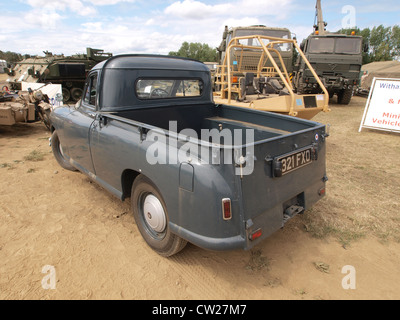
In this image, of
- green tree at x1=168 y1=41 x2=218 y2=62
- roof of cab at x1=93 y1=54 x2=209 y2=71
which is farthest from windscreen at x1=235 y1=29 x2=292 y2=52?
green tree at x1=168 y1=41 x2=218 y2=62

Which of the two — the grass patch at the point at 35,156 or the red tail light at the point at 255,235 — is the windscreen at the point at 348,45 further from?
the red tail light at the point at 255,235

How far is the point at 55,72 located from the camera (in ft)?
43.1

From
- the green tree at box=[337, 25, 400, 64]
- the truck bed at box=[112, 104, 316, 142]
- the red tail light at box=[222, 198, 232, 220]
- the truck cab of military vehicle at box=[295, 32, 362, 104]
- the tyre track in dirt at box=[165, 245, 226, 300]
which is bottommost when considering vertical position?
the tyre track in dirt at box=[165, 245, 226, 300]

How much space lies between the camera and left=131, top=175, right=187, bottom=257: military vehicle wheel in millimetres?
2570

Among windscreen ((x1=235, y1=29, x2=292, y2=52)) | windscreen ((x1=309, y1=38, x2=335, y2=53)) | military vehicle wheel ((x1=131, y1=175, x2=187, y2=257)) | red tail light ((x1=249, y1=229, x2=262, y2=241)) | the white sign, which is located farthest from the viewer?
windscreen ((x1=309, y1=38, x2=335, y2=53))

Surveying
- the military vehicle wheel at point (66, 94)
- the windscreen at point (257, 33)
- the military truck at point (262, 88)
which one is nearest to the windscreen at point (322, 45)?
the windscreen at point (257, 33)

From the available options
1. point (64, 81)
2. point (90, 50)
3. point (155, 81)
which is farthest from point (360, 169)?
point (90, 50)

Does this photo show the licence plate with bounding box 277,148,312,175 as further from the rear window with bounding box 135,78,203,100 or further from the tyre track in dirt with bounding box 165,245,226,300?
the rear window with bounding box 135,78,203,100

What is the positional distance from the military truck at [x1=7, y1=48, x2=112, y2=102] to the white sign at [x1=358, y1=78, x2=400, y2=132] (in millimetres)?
12436

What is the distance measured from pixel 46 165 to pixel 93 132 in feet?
8.49

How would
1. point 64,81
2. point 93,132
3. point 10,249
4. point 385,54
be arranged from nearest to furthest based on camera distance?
1. point 10,249
2. point 93,132
3. point 64,81
4. point 385,54
